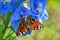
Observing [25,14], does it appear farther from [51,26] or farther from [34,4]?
[51,26]

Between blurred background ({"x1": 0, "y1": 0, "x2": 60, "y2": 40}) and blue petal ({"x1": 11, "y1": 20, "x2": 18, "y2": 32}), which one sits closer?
blue petal ({"x1": 11, "y1": 20, "x2": 18, "y2": 32})

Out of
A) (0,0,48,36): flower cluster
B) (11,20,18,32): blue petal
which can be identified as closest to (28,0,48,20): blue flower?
(0,0,48,36): flower cluster

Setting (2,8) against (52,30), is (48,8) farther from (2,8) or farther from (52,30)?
(2,8)

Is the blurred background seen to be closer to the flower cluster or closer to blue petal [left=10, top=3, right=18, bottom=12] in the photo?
the flower cluster

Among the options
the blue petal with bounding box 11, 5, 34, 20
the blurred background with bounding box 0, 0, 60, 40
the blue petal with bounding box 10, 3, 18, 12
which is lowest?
the blurred background with bounding box 0, 0, 60, 40

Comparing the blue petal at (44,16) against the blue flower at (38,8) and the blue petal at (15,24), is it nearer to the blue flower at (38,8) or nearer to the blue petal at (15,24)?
the blue flower at (38,8)

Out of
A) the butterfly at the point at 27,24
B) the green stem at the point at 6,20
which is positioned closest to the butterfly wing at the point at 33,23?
the butterfly at the point at 27,24

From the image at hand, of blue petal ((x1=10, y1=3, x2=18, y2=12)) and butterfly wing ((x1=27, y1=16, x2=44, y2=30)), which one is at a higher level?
blue petal ((x1=10, y1=3, x2=18, y2=12))
